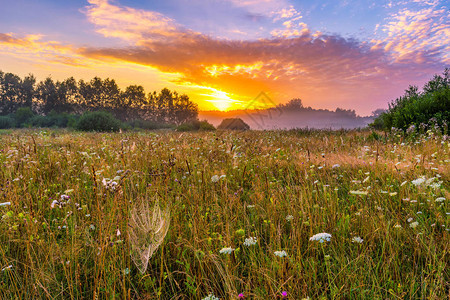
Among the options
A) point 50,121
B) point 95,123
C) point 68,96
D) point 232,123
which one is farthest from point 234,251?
point 68,96

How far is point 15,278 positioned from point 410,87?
24.0 meters

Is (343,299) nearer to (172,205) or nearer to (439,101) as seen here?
(172,205)

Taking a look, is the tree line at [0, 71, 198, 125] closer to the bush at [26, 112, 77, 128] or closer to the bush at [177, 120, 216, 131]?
the bush at [26, 112, 77, 128]

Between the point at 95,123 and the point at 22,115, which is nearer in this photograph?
the point at 95,123

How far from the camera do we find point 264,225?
308cm

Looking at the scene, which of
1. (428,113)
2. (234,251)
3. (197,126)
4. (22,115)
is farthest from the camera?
(22,115)

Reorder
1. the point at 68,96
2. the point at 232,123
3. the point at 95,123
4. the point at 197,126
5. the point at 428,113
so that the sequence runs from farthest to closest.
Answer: the point at 68,96 < the point at 197,126 < the point at 232,123 < the point at 95,123 < the point at 428,113

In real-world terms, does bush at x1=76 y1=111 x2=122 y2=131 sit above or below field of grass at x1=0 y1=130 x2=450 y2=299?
above

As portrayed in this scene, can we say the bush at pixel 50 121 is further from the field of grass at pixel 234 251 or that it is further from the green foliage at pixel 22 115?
the field of grass at pixel 234 251

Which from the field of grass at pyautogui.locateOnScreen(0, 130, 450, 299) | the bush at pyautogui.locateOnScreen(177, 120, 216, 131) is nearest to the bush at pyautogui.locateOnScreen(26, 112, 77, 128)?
the bush at pyautogui.locateOnScreen(177, 120, 216, 131)

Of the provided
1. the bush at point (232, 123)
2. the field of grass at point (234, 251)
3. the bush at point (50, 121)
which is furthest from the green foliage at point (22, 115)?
the field of grass at point (234, 251)

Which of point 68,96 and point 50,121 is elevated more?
point 68,96

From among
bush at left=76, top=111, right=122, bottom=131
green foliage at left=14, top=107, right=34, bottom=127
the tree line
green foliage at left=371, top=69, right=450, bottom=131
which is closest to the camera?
green foliage at left=371, top=69, right=450, bottom=131

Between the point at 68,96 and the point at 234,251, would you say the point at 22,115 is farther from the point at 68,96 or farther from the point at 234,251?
the point at 234,251
